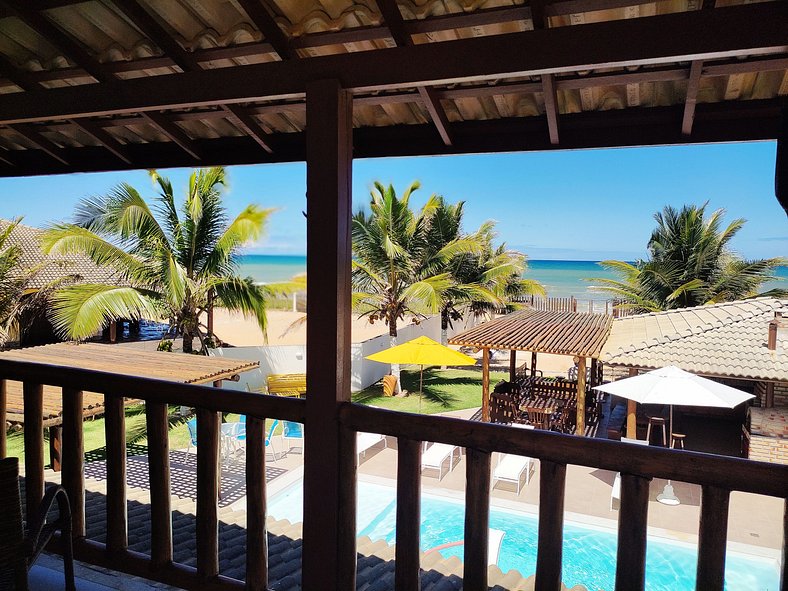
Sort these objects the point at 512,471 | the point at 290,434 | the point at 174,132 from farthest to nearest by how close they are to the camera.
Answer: the point at 290,434, the point at 512,471, the point at 174,132

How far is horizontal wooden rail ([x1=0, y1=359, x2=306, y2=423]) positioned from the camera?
1868 millimetres

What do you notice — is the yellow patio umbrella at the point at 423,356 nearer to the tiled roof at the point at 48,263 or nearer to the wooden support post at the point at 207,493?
the wooden support post at the point at 207,493

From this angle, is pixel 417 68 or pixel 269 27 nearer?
pixel 417 68

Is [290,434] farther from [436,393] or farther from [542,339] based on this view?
[436,393]

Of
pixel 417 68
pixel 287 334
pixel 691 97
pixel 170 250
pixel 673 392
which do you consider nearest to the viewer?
pixel 417 68

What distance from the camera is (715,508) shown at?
138 centimetres

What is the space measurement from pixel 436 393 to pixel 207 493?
37.0 ft

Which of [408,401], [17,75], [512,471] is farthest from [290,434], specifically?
[17,75]

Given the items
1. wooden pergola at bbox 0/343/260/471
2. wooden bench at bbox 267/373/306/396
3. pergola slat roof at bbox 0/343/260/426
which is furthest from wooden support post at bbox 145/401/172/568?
wooden bench at bbox 267/373/306/396

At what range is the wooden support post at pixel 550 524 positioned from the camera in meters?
1.54

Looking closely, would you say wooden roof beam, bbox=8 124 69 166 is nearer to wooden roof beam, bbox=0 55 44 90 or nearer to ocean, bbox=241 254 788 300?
wooden roof beam, bbox=0 55 44 90

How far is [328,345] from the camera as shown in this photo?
5.86ft

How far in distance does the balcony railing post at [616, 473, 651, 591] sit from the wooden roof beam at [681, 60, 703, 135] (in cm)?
118

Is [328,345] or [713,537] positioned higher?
[328,345]
